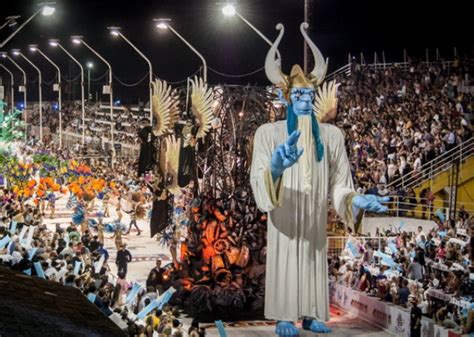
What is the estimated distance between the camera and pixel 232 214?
17.5 meters

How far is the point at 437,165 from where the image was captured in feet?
84.4

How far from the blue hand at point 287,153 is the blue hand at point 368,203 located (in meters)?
1.09

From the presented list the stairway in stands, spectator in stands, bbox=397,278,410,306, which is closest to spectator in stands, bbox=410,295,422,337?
spectator in stands, bbox=397,278,410,306

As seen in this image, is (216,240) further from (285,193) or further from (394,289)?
(285,193)

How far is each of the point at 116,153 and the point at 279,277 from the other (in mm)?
32901

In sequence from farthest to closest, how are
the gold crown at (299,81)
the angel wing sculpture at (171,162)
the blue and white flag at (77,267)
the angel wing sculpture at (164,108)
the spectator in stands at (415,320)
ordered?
the angel wing sculpture at (164,108) < the angel wing sculpture at (171,162) < the blue and white flag at (77,267) < the spectator in stands at (415,320) < the gold crown at (299,81)

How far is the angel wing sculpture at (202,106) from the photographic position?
18.5m

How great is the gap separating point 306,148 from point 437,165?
13.7 meters

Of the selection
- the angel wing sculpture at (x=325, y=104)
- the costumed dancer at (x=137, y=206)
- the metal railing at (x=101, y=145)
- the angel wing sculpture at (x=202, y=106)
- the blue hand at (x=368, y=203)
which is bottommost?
the blue hand at (x=368, y=203)

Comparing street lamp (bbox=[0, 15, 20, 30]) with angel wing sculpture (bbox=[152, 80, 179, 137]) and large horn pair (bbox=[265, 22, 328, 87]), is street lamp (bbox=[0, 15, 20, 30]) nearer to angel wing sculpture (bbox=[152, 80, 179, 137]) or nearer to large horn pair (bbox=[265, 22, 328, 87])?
angel wing sculpture (bbox=[152, 80, 179, 137])

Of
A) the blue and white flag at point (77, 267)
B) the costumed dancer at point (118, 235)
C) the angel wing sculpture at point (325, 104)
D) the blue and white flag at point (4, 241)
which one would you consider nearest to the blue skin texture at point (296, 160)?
the angel wing sculpture at point (325, 104)

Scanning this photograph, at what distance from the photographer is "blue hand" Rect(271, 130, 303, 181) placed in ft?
37.7

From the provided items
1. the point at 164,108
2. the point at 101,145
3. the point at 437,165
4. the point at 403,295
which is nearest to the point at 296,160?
the point at 403,295

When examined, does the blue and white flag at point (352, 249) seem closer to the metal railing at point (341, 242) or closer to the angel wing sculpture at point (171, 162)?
the metal railing at point (341, 242)
